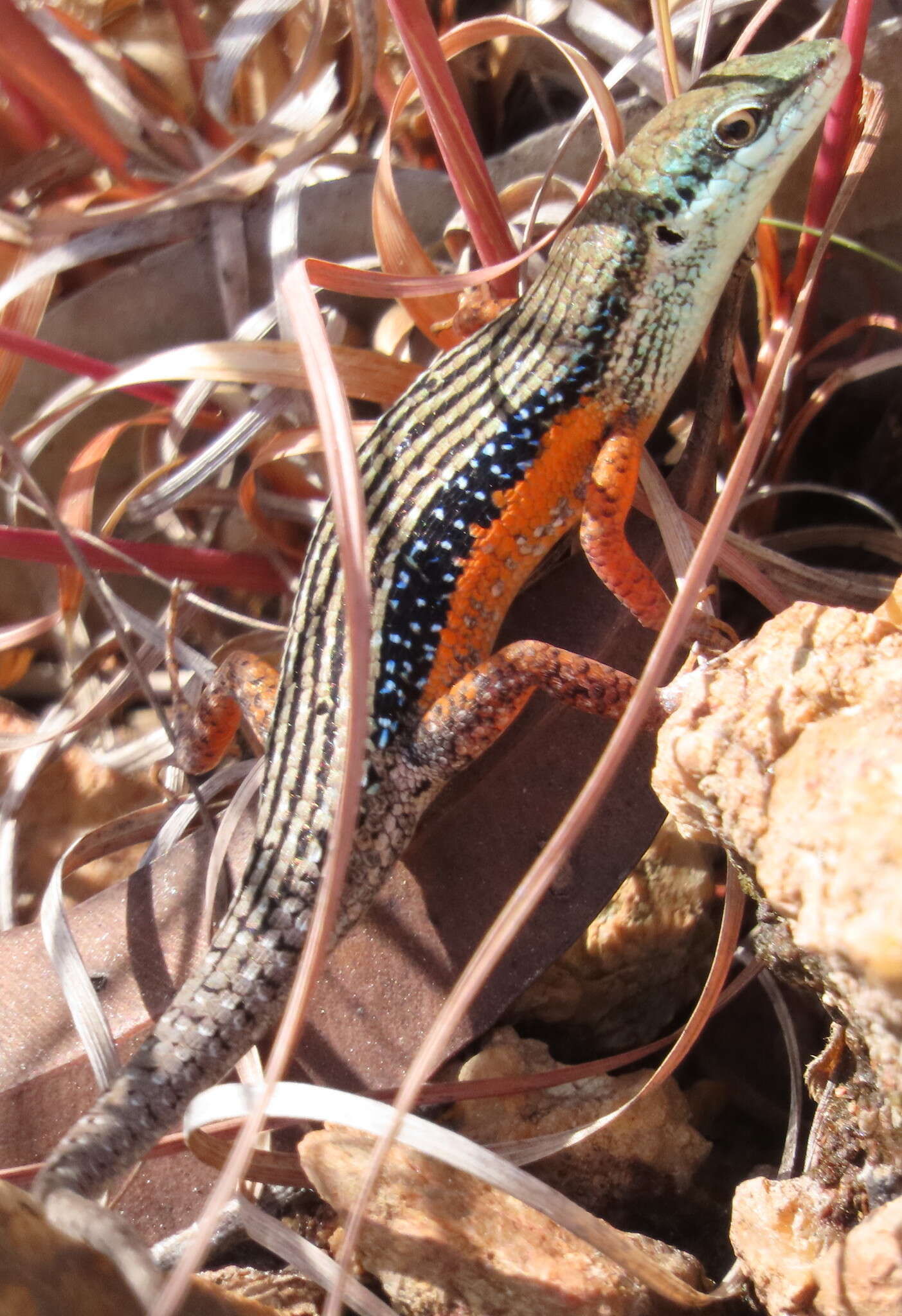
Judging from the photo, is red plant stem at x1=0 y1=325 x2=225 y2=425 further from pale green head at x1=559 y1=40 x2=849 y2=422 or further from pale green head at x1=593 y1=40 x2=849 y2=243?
pale green head at x1=593 y1=40 x2=849 y2=243

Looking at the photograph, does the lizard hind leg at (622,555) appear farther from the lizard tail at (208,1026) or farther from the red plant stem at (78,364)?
the red plant stem at (78,364)

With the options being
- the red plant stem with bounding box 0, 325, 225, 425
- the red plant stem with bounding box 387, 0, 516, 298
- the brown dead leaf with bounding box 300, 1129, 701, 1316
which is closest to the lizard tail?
the brown dead leaf with bounding box 300, 1129, 701, 1316

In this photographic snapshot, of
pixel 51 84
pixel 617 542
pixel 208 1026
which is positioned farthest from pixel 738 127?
pixel 208 1026

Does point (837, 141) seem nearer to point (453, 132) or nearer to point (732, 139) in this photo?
point (732, 139)

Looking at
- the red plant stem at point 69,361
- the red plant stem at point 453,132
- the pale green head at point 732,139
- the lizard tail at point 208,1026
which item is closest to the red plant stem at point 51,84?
the red plant stem at point 69,361

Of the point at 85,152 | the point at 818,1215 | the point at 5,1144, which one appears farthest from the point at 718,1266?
the point at 85,152

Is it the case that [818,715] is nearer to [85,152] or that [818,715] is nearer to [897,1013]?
[897,1013]
